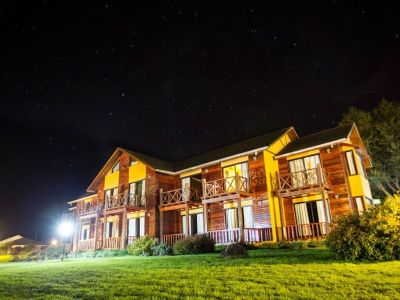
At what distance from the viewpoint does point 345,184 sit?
696 inches

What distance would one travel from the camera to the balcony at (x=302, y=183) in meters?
16.7

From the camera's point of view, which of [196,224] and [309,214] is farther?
[196,224]

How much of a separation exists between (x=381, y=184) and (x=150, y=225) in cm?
2304

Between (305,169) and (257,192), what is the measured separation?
3.46 meters

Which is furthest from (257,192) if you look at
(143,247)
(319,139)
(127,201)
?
(127,201)

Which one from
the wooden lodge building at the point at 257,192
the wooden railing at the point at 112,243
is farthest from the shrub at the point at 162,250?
the wooden railing at the point at 112,243

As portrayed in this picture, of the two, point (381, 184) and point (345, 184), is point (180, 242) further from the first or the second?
point (381, 184)

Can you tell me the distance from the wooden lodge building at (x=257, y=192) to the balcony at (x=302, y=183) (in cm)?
6

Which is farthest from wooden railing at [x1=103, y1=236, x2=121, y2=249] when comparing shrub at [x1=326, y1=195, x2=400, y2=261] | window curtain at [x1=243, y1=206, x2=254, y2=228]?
shrub at [x1=326, y1=195, x2=400, y2=261]

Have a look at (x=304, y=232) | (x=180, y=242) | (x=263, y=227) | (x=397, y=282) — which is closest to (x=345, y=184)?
(x=304, y=232)

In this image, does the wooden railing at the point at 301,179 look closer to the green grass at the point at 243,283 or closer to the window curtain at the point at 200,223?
the window curtain at the point at 200,223

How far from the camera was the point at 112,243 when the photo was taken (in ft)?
76.4

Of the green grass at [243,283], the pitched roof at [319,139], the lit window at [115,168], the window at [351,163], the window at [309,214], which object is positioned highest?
the lit window at [115,168]

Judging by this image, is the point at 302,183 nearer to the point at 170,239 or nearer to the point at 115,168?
the point at 170,239
